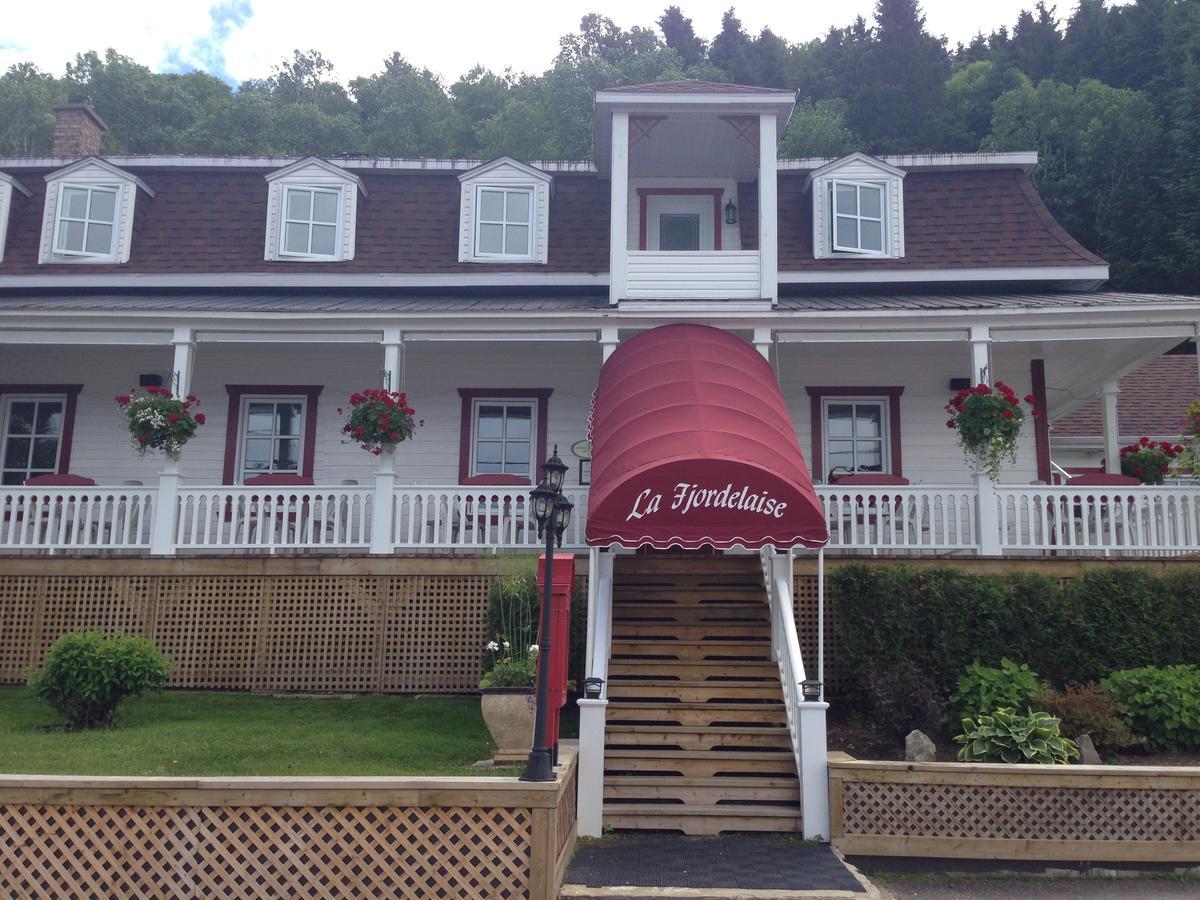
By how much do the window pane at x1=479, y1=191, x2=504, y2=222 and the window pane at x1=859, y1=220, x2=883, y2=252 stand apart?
591 centimetres

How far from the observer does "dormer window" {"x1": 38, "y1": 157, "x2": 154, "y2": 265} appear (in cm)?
1756

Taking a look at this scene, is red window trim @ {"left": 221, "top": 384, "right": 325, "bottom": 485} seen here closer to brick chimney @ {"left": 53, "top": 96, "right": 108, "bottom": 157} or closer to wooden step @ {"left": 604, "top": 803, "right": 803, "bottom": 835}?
brick chimney @ {"left": 53, "top": 96, "right": 108, "bottom": 157}

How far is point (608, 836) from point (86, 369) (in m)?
12.4

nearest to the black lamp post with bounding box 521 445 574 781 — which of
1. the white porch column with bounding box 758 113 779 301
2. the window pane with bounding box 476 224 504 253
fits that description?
the white porch column with bounding box 758 113 779 301

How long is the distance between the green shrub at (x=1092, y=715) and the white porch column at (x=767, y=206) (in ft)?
22.0

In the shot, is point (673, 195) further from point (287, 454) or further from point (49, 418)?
point (49, 418)

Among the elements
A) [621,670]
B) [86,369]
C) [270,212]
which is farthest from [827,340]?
[86,369]

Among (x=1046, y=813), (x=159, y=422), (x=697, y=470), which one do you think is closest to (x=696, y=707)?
(x=697, y=470)

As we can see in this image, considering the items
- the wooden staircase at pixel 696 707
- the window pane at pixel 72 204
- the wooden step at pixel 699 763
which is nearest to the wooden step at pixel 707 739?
the wooden staircase at pixel 696 707

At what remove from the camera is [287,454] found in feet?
56.2

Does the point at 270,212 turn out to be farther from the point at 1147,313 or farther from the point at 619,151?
the point at 1147,313

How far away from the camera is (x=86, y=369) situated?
683 inches

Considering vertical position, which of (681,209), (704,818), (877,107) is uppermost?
(877,107)

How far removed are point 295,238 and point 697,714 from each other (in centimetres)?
1099
